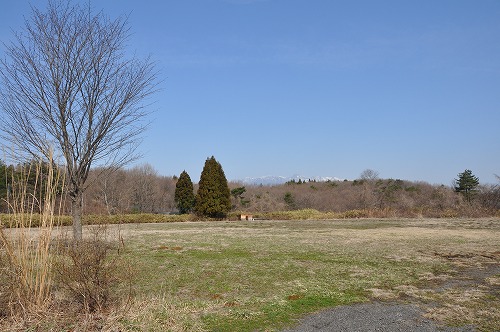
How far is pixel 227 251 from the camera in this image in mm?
11711

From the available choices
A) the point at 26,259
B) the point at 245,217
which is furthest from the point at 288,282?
the point at 245,217

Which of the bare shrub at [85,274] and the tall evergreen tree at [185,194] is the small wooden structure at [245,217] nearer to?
the tall evergreen tree at [185,194]

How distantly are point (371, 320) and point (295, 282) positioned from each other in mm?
2422

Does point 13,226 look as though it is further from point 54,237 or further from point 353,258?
point 353,258

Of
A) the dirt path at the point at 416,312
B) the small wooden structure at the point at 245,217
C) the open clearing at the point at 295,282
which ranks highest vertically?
the small wooden structure at the point at 245,217

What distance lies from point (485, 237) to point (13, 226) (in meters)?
15.6

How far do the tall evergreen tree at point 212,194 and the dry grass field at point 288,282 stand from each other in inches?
626

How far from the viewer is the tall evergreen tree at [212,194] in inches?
1161

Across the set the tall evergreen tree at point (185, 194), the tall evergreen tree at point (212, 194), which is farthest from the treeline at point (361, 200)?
the tall evergreen tree at point (212, 194)

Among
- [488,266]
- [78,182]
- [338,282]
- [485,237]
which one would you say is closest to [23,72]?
[78,182]

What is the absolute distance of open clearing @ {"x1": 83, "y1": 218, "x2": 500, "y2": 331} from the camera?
5.07m

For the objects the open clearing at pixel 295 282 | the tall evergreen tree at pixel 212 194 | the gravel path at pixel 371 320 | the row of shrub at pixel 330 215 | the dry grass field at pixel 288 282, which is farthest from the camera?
the tall evergreen tree at pixel 212 194

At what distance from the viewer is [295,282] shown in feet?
24.4

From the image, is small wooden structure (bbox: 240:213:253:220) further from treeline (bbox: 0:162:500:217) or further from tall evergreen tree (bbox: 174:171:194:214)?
tall evergreen tree (bbox: 174:171:194:214)
